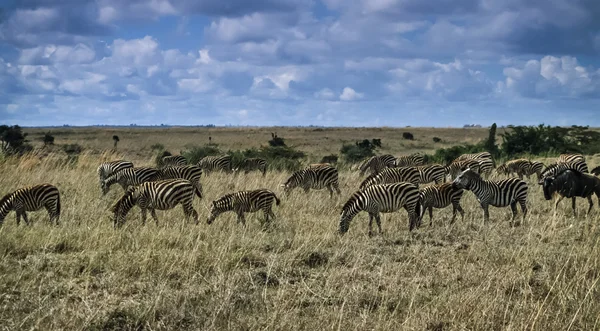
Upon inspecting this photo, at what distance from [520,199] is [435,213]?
5.83 feet

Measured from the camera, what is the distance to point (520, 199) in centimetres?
1126

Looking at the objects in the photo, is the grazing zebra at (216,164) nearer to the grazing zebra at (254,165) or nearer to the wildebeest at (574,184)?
the grazing zebra at (254,165)

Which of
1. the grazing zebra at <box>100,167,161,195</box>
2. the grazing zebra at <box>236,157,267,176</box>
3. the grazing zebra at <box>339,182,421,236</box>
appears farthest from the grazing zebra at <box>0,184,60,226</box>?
the grazing zebra at <box>236,157,267,176</box>

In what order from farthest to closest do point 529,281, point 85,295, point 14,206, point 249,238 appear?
point 14,206
point 249,238
point 529,281
point 85,295

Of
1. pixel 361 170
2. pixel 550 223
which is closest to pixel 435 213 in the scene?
pixel 550 223

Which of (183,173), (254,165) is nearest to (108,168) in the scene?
(183,173)

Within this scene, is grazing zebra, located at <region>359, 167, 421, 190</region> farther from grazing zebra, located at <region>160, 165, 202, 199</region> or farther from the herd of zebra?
grazing zebra, located at <region>160, 165, 202, 199</region>

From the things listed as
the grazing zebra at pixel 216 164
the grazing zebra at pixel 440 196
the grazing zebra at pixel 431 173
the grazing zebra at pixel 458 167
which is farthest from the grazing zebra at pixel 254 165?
the grazing zebra at pixel 440 196

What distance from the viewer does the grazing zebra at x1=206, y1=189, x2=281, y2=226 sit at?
1010 cm

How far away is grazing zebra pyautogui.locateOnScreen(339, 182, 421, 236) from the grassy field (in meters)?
0.30

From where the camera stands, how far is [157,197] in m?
9.87

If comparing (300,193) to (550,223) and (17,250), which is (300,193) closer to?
(550,223)

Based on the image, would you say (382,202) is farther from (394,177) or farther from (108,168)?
(108,168)

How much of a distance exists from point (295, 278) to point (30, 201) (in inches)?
216
